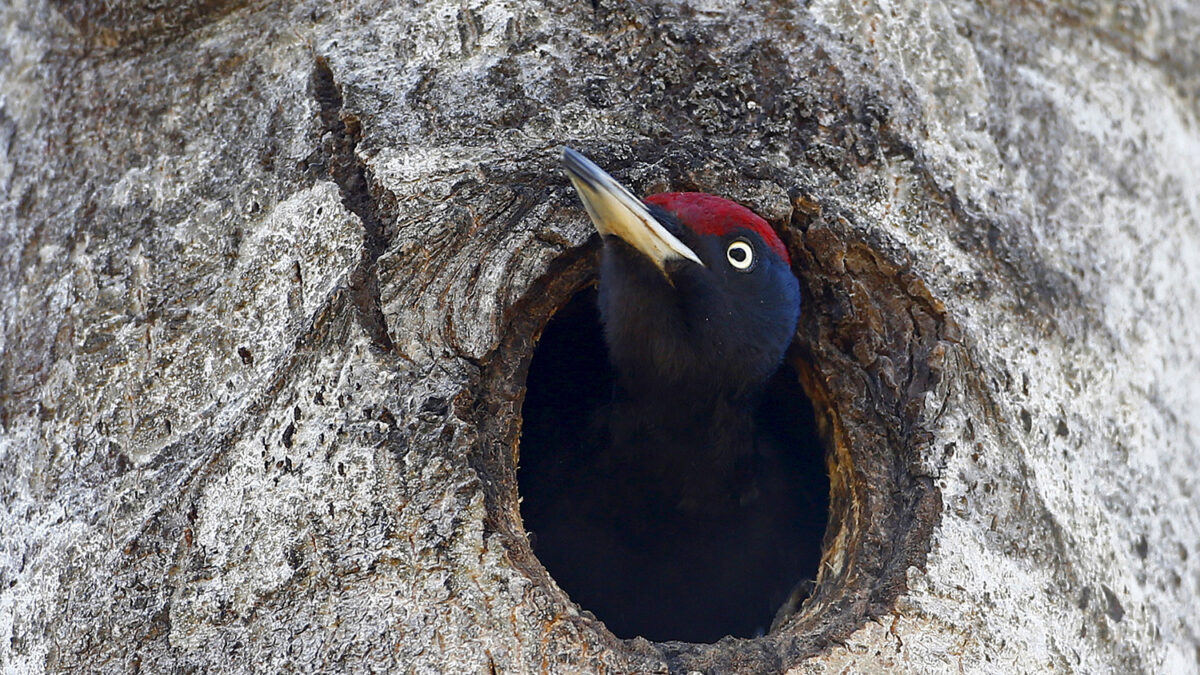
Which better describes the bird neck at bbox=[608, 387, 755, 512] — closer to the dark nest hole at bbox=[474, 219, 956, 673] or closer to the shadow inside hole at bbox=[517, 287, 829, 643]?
the shadow inside hole at bbox=[517, 287, 829, 643]

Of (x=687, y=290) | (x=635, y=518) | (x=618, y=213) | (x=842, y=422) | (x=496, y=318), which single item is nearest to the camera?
(x=496, y=318)

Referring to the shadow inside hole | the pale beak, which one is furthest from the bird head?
the shadow inside hole

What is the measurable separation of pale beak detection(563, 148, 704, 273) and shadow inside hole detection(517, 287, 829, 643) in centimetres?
76

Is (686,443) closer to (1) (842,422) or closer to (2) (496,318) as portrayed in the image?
(1) (842,422)

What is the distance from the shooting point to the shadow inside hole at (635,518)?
146 inches

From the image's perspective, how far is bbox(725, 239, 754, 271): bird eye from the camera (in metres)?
2.90

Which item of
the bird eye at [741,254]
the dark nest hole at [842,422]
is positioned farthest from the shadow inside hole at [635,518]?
the bird eye at [741,254]

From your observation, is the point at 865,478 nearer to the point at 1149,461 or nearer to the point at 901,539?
the point at 901,539

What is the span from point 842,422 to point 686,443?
2.56ft

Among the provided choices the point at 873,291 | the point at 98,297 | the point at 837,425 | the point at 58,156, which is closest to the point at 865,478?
the point at 837,425

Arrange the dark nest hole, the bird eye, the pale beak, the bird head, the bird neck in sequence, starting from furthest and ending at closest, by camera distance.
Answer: the bird neck → the bird eye → the bird head → the pale beak → the dark nest hole

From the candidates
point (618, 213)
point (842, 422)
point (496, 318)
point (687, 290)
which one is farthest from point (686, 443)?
point (496, 318)

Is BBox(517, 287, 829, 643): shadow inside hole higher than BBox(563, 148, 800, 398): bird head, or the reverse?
BBox(563, 148, 800, 398): bird head

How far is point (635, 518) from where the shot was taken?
3719mm
